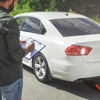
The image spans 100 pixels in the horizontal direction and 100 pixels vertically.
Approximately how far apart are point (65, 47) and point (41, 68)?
38.5 inches

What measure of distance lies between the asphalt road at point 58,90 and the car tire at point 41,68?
0.44 feet

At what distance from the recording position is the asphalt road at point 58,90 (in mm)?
3771

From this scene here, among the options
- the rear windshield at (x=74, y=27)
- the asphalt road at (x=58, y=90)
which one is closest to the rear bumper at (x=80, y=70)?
the asphalt road at (x=58, y=90)

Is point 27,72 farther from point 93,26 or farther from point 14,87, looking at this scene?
point 14,87

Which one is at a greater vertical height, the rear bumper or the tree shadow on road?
the rear bumper

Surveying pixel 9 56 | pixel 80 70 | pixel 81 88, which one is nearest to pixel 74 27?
pixel 80 70

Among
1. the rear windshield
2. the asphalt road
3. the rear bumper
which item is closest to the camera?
the rear bumper

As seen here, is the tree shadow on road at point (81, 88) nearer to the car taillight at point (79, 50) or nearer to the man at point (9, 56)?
the car taillight at point (79, 50)

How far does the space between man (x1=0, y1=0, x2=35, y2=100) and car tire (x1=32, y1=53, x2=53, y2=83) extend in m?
2.32

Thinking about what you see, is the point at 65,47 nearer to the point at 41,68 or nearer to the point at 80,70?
the point at 80,70

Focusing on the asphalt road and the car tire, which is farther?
the car tire

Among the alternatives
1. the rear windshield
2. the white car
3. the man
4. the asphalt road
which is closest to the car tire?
the white car

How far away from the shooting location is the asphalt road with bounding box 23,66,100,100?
3.77 m

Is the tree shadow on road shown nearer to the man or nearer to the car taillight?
the car taillight
